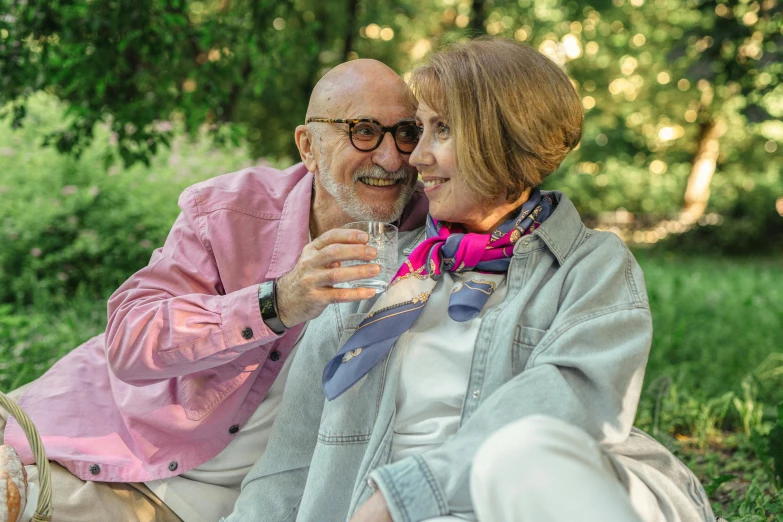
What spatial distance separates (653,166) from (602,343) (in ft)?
75.3

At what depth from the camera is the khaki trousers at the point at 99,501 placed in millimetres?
2619

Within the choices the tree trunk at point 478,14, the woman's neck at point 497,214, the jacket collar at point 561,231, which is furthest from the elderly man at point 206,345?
the tree trunk at point 478,14

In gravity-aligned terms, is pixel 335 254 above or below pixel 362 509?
above

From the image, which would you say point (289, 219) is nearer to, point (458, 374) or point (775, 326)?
point (458, 374)

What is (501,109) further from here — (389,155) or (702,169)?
(702,169)

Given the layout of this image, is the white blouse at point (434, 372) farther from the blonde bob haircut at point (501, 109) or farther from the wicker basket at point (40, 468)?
the wicker basket at point (40, 468)

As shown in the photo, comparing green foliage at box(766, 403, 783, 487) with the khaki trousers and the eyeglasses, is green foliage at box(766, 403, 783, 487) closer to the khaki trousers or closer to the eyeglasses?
the eyeglasses

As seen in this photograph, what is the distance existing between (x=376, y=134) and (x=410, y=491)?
1345mm

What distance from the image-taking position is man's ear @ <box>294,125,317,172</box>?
3.05 metres

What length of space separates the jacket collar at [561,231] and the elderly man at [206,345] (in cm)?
66

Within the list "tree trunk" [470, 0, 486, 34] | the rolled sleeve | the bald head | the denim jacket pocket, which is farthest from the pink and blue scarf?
"tree trunk" [470, 0, 486, 34]

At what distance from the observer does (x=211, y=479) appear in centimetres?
280

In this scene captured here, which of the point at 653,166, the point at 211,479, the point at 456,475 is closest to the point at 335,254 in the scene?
the point at 456,475

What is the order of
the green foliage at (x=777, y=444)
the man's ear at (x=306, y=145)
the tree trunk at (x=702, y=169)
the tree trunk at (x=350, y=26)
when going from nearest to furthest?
the man's ear at (x=306, y=145)
the green foliage at (x=777, y=444)
the tree trunk at (x=350, y=26)
the tree trunk at (x=702, y=169)
